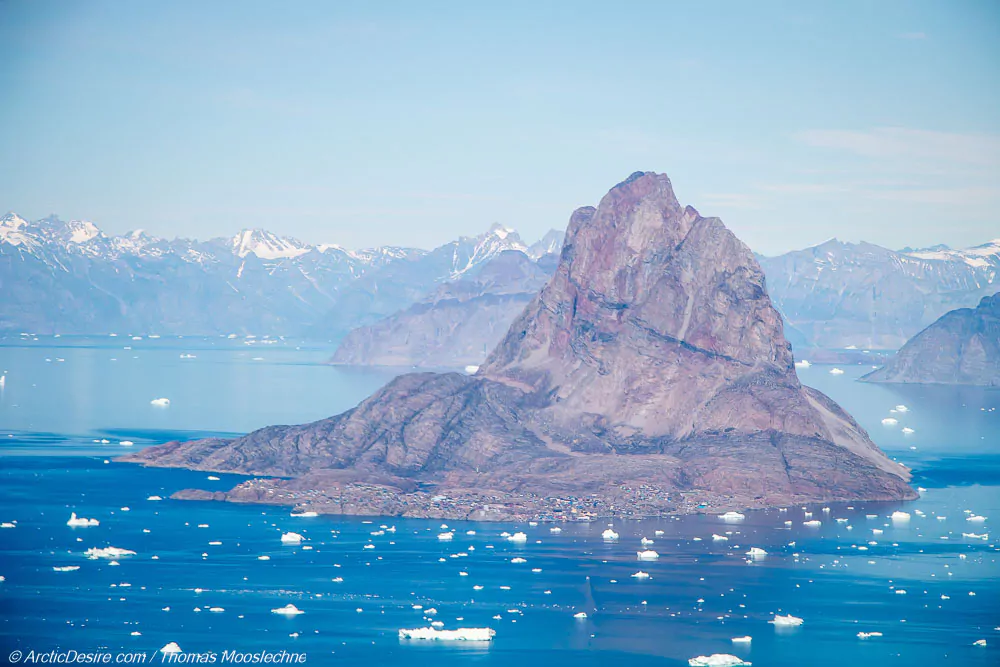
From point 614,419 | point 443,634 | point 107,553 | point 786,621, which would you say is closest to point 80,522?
point 107,553

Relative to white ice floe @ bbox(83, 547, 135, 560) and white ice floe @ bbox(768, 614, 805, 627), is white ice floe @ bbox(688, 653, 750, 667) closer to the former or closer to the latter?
white ice floe @ bbox(768, 614, 805, 627)

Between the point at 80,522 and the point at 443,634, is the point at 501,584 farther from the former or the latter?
the point at 80,522

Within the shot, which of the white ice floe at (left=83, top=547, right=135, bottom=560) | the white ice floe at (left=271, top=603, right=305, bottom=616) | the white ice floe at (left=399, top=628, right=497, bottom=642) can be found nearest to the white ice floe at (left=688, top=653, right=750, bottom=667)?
the white ice floe at (left=399, top=628, right=497, bottom=642)

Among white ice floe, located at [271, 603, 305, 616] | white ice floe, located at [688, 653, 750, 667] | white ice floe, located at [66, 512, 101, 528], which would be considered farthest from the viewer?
white ice floe, located at [66, 512, 101, 528]

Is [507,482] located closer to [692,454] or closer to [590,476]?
[590,476]

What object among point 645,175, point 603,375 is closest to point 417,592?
point 603,375

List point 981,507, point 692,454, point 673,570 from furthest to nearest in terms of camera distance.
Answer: point 692,454 < point 981,507 < point 673,570

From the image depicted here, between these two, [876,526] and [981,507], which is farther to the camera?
[981,507]
